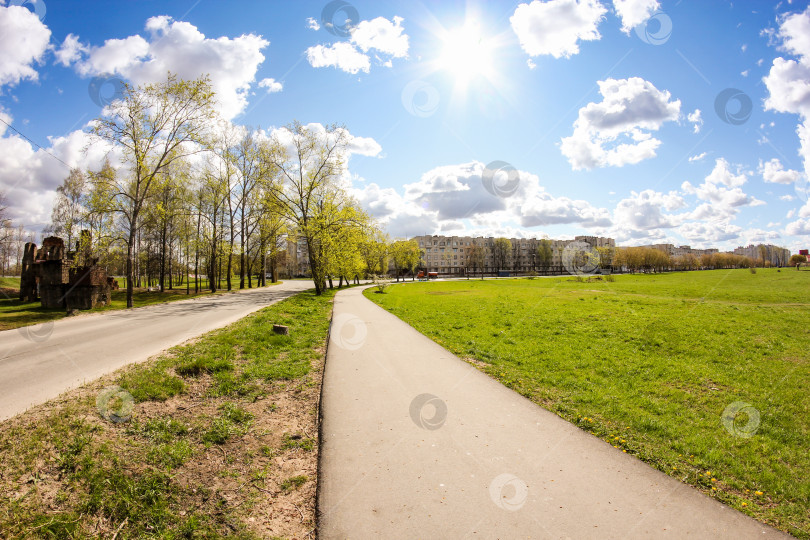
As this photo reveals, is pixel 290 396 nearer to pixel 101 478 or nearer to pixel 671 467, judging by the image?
pixel 101 478

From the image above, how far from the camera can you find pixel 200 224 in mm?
36656

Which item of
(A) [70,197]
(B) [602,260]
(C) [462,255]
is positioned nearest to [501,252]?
(C) [462,255]

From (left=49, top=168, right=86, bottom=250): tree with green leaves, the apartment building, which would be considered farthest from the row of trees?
(left=49, top=168, right=86, bottom=250): tree with green leaves

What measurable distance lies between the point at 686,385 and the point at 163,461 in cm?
976

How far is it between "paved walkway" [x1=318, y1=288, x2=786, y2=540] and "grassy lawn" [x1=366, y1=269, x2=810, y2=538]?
0.58m

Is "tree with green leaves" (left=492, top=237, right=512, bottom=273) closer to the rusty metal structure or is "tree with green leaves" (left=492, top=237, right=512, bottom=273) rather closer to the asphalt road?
the rusty metal structure

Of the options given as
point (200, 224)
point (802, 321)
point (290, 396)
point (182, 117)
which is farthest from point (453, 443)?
point (200, 224)

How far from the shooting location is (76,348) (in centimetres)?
947

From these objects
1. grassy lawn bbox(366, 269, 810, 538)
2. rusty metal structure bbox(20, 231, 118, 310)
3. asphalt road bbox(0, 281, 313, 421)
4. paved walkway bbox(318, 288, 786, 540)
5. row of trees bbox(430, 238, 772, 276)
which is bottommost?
grassy lawn bbox(366, 269, 810, 538)

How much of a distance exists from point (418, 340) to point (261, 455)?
24.8 feet

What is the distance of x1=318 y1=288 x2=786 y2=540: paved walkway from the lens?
3057mm

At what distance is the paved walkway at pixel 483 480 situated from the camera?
120 inches

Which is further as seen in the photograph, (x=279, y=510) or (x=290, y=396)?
(x=290, y=396)

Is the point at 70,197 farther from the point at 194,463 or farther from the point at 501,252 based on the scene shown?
the point at 501,252
